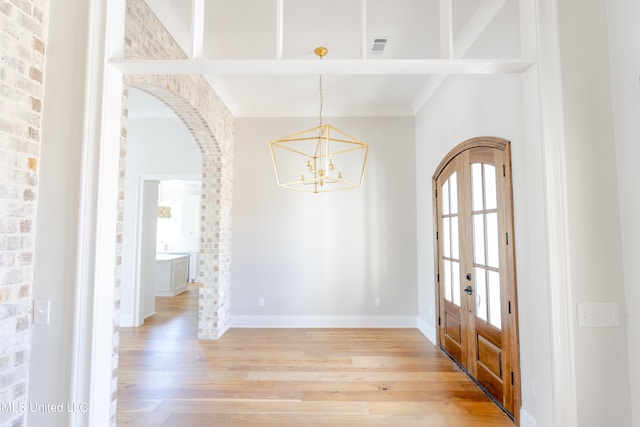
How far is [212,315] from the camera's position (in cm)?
407

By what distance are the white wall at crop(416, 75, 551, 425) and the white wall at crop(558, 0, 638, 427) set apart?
132 millimetres

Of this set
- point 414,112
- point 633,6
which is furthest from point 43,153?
point 414,112

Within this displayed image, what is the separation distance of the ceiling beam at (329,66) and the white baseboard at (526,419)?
2186mm

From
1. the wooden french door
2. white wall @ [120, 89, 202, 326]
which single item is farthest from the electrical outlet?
white wall @ [120, 89, 202, 326]

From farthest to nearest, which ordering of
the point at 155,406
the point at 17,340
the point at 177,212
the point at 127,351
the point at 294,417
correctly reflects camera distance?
the point at 177,212, the point at 127,351, the point at 155,406, the point at 294,417, the point at 17,340

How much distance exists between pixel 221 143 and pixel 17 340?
318 cm

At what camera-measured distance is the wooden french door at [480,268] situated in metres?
2.37

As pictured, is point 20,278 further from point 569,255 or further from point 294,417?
point 569,255

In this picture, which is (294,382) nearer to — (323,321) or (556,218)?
(323,321)

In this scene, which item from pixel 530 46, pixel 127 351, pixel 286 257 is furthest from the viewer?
pixel 286 257

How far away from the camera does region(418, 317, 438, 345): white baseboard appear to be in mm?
3956

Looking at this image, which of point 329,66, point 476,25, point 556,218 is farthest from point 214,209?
point 556,218

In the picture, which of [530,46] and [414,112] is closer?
[530,46]

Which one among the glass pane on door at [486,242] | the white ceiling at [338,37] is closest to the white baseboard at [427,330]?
the glass pane on door at [486,242]
